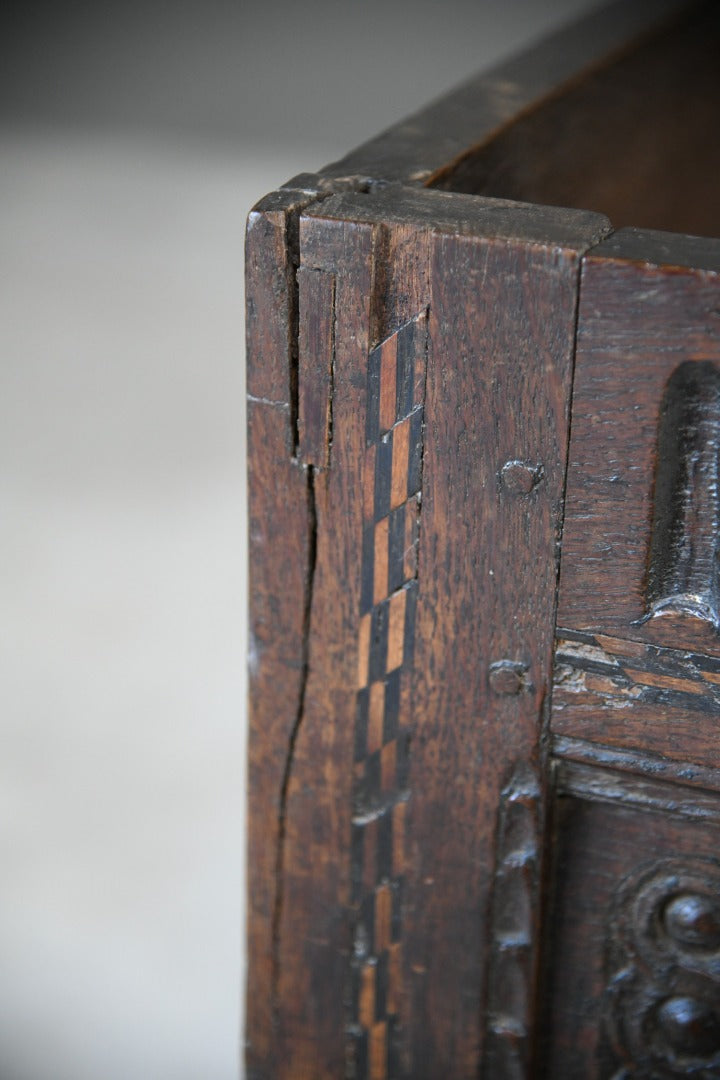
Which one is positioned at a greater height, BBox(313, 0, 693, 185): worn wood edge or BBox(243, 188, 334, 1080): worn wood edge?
BBox(313, 0, 693, 185): worn wood edge

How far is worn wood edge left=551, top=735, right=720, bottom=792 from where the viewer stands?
1.97 feet

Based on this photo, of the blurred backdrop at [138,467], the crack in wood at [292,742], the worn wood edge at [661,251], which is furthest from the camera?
the blurred backdrop at [138,467]

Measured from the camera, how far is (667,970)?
65 centimetres

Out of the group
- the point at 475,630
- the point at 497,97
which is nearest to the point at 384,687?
the point at 475,630

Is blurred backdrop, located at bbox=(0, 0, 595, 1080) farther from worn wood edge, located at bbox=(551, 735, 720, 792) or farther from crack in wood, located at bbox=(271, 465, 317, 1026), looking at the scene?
worn wood edge, located at bbox=(551, 735, 720, 792)

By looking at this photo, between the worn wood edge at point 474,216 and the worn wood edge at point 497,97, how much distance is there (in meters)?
0.06

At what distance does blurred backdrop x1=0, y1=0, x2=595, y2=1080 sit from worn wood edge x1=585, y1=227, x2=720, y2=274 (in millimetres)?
806

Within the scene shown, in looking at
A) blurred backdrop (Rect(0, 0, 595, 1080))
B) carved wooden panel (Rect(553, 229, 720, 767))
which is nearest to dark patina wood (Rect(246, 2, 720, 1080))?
carved wooden panel (Rect(553, 229, 720, 767))

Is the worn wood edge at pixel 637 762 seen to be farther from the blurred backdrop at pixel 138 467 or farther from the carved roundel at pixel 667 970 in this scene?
the blurred backdrop at pixel 138 467

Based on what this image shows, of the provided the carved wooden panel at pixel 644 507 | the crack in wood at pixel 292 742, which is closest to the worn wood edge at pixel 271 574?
the crack in wood at pixel 292 742

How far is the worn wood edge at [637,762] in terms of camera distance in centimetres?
60

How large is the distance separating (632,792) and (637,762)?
0.9 inches

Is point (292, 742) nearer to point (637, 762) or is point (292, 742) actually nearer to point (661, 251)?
point (637, 762)

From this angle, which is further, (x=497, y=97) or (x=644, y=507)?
(x=497, y=97)
